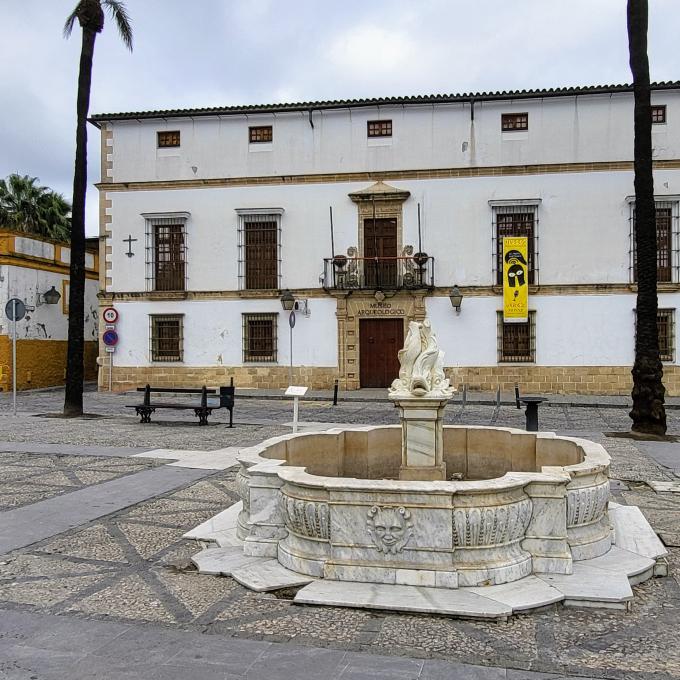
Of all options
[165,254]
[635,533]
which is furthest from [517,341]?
[635,533]

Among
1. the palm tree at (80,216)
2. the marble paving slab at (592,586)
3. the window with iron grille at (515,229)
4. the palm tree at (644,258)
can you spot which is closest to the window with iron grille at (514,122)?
the window with iron grille at (515,229)

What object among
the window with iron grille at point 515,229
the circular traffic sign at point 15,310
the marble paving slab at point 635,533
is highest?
the window with iron grille at point 515,229

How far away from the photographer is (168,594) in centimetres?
450

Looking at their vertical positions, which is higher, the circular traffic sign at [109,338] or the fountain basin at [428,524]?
the circular traffic sign at [109,338]

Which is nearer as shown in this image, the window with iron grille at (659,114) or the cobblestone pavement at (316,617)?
the cobblestone pavement at (316,617)

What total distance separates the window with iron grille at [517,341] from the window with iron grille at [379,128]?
6496mm

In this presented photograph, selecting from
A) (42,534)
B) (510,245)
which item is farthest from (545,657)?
(510,245)

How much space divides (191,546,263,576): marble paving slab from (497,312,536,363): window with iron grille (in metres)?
17.0

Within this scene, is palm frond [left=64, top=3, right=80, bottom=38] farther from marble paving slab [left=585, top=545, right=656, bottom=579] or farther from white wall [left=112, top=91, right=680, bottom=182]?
marble paving slab [left=585, top=545, right=656, bottom=579]

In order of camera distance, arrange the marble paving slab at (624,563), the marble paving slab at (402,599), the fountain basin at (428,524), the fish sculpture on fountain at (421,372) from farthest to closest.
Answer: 1. the fish sculpture on fountain at (421,372)
2. the marble paving slab at (624,563)
3. the fountain basin at (428,524)
4. the marble paving slab at (402,599)

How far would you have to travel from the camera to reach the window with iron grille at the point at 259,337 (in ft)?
74.2

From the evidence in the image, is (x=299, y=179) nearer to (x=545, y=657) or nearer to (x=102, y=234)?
(x=102, y=234)

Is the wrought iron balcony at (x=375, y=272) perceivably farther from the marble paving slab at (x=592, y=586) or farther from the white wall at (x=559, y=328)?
the marble paving slab at (x=592, y=586)

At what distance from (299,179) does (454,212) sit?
4.90m
